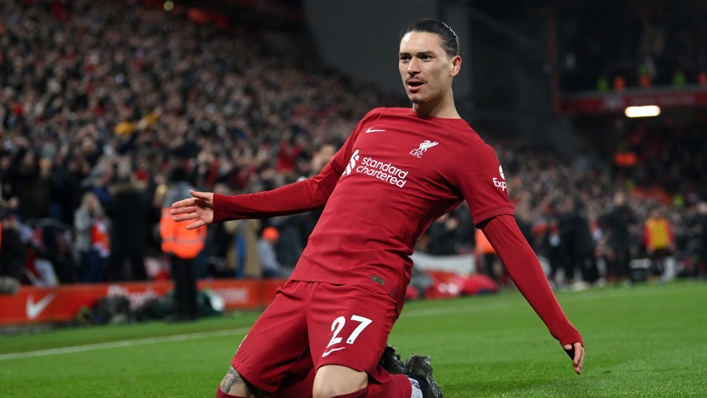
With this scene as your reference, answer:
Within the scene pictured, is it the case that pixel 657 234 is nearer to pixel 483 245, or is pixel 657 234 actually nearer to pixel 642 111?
pixel 483 245

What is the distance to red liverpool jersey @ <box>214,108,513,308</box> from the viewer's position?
445 centimetres

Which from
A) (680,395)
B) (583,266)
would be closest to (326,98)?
(583,266)

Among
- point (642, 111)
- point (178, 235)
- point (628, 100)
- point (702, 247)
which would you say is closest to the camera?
point (178, 235)

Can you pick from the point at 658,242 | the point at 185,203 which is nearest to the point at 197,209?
the point at 185,203

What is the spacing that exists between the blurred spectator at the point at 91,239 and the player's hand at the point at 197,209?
10076mm

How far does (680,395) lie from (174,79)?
796 inches

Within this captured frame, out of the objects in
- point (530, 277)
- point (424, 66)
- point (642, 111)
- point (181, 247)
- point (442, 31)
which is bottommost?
point (530, 277)

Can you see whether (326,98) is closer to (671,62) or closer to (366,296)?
(671,62)

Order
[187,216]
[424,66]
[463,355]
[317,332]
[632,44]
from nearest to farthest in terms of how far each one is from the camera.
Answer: [317,332] → [424,66] → [187,216] → [463,355] → [632,44]

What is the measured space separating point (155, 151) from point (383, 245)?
14154 mm

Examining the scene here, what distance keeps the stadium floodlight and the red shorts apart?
4100 cm

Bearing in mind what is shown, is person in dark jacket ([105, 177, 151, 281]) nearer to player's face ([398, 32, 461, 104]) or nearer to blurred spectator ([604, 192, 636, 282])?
player's face ([398, 32, 461, 104])

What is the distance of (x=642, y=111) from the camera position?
44562mm

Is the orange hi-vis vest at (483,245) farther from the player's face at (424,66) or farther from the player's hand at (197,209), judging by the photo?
the player's face at (424,66)
